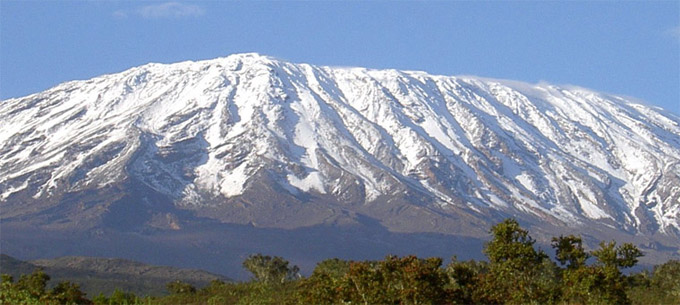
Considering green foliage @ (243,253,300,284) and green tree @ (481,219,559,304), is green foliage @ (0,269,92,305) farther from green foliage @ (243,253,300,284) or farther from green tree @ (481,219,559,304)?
green foliage @ (243,253,300,284)

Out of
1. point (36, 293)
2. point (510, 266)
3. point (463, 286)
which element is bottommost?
point (463, 286)

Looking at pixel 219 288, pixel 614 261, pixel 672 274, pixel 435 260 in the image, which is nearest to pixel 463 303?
pixel 435 260

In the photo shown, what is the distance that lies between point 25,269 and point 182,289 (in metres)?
95.6

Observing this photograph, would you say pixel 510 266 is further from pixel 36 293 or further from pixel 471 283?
pixel 36 293

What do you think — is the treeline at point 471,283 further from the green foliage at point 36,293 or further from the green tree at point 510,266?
the green foliage at point 36,293

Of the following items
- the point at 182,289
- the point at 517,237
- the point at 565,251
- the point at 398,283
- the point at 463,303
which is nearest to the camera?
the point at 398,283

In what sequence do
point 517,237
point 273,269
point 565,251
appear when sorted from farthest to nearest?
point 273,269
point 565,251
point 517,237

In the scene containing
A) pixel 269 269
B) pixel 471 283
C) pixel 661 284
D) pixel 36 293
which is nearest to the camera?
pixel 36 293

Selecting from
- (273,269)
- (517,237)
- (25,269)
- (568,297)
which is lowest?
(568,297)

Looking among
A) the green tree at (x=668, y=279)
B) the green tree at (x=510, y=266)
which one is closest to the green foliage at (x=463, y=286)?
the green tree at (x=510, y=266)

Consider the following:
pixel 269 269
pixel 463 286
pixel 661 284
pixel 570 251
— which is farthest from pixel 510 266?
pixel 269 269

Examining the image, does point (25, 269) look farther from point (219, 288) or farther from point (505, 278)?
point (505, 278)

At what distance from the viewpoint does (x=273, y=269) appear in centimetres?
9031

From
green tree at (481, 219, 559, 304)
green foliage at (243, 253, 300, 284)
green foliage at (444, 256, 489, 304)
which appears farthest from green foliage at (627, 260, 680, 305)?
green foliage at (243, 253, 300, 284)
